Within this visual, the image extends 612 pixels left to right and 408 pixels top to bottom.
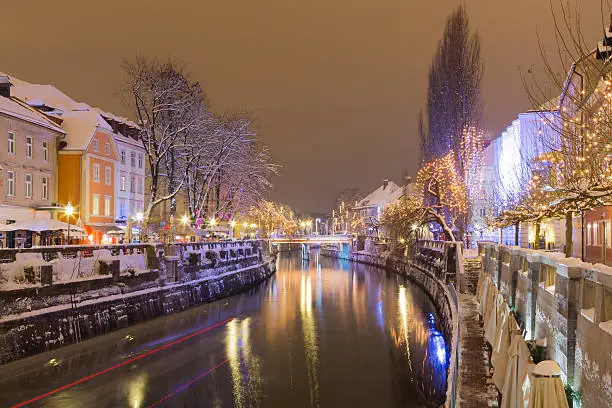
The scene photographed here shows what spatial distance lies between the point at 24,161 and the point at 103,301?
1856 cm

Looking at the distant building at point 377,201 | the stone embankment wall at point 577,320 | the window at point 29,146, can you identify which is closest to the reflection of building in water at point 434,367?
the stone embankment wall at point 577,320

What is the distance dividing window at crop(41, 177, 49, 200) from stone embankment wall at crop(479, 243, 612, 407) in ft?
117

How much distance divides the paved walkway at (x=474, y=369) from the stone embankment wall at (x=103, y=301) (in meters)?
13.5

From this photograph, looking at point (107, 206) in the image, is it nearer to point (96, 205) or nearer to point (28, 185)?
point (96, 205)

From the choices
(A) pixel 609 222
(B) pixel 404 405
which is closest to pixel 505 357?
(B) pixel 404 405

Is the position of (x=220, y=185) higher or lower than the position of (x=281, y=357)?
higher

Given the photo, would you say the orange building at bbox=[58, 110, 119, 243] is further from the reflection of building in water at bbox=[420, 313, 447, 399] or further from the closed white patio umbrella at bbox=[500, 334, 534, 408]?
the closed white patio umbrella at bbox=[500, 334, 534, 408]

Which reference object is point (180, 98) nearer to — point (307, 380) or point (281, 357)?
point (281, 357)

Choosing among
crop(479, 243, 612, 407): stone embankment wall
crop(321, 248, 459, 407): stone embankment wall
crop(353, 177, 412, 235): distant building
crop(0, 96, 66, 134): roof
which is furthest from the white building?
crop(353, 177, 412, 235): distant building

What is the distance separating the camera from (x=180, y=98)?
39.9 m

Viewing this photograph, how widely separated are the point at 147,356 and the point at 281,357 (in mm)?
4781

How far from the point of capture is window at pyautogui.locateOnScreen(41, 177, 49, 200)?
3966 centimetres

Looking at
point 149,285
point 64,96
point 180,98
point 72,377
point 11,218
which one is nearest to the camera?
point 72,377

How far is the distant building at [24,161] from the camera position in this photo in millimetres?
34875
